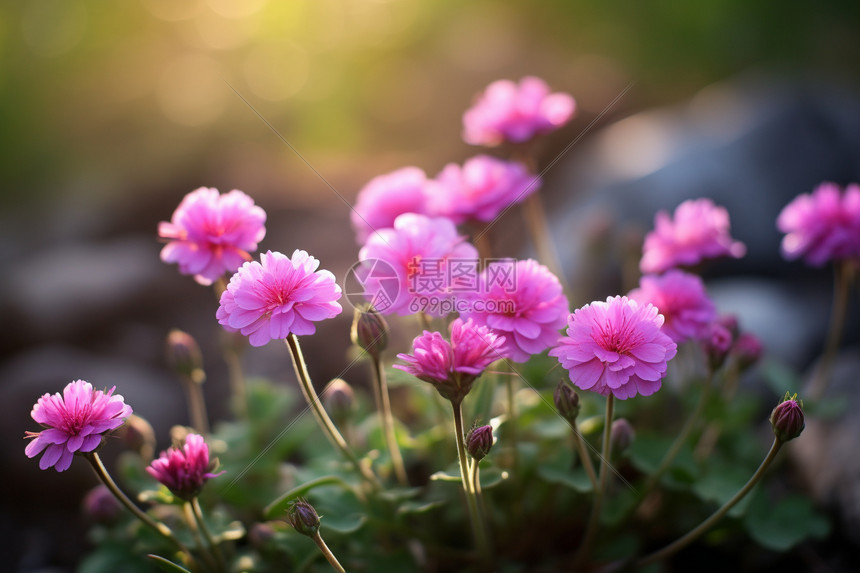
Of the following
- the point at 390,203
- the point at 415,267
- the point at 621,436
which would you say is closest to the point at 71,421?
the point at 415,267

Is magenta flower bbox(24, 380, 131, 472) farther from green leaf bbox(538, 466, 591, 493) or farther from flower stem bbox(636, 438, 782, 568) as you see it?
flower stem bbox(636, 438, 782, 568)

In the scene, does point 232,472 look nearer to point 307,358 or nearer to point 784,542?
point 307,358

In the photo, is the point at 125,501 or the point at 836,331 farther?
the point at 836,331

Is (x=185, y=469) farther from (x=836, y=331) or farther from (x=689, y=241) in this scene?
(x=836, y=331)

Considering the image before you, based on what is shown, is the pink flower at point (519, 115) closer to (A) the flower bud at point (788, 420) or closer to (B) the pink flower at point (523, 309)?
(B) the pink flower at point (523, 309)

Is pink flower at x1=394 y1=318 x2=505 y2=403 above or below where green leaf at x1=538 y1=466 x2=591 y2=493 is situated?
above

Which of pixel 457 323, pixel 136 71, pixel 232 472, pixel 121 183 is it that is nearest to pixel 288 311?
pixel 457 323

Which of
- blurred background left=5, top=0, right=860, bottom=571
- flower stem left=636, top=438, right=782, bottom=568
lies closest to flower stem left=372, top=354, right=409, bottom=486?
flower stem left=636, top=438, right=782, bottom=568
